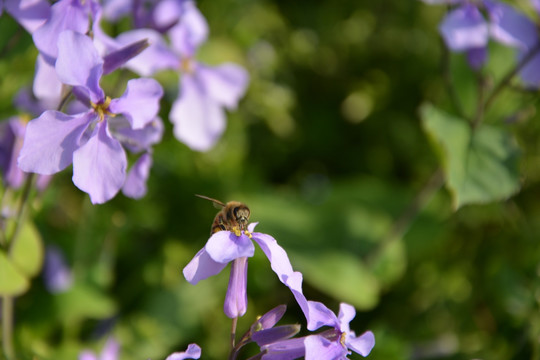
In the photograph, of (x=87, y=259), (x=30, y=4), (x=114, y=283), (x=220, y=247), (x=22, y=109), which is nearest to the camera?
(x=220, y=247)

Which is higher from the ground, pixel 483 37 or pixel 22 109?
pixel 483 37

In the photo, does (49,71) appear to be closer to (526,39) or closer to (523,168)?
(526,39)

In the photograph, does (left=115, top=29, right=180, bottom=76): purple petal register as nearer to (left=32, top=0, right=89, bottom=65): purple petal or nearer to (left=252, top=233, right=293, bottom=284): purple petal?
(left=32, top=0, right=89, bottom=65): purple petal

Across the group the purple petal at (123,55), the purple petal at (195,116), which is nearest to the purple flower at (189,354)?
the purple petal at (123,55)

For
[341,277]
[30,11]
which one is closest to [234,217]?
[30,11]

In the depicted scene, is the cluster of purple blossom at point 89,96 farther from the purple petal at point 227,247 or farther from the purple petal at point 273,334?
the purple petal at point 273,334

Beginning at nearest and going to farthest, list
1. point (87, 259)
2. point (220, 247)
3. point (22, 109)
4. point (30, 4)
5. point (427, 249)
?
1. point (220, 247)
2. point (30, 4)
3. point (22, 109)
4. point (87, 259)
5. point (427, 249)

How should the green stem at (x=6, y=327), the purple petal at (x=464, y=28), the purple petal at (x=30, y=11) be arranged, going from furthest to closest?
the purple petal at (x=464, y=28) → the green stem at (x=6, y=327) → the purple petal at (x=30, y=11)

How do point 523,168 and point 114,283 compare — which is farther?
point 523,168

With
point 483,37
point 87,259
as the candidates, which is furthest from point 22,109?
point 483,37
